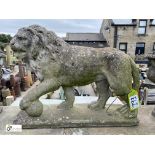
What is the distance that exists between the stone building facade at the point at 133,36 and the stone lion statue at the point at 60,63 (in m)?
8.35

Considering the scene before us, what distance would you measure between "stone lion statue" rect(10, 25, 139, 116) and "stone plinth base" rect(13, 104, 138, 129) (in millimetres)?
114

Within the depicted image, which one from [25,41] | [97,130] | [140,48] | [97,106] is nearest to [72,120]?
[97,130]

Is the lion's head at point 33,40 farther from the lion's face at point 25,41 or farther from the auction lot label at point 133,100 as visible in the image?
the auction lot label at point 133,100

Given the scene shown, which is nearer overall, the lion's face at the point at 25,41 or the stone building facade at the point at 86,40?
the lion's face at the point at 25,41

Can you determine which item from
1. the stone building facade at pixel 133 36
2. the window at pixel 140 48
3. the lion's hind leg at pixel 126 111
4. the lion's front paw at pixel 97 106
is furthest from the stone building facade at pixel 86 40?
the lion's hind leg at pixel 126 111

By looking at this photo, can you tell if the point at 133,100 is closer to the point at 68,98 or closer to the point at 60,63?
the point at 68,98

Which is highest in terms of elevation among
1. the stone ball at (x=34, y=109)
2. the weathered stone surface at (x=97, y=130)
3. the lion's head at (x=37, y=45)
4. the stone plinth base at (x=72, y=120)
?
the lion's head at (x=37, y=45)

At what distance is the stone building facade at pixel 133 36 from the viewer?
421 inches

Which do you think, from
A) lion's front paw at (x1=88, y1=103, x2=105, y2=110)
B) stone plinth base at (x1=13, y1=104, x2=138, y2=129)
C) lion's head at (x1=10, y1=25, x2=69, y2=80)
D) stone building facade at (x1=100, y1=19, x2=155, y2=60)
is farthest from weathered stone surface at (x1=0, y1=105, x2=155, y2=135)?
stone building facade at (x1=100, y1=19, x2=155, y2=60)

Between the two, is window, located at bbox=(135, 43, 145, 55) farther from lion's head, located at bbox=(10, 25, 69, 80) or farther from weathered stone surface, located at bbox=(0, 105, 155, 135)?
lion's head, located at bbox=(10, 25, 69, 80)

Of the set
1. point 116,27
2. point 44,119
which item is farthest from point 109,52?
point 116,27

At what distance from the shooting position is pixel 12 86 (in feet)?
22.6

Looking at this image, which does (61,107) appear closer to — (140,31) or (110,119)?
(110,119)

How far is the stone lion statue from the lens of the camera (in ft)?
8.39
